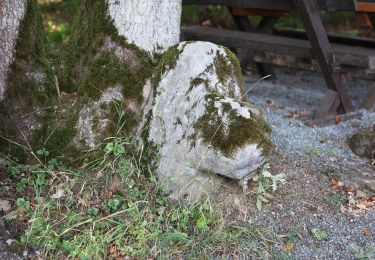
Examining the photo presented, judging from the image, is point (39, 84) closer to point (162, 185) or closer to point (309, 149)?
point (162, 185)

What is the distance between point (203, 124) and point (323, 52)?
264 centimetres

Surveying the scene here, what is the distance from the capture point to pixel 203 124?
3.57 metres

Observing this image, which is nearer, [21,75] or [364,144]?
[21,75]

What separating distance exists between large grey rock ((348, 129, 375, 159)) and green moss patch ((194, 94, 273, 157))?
1554 millimetres

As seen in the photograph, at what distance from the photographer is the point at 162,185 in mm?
3656

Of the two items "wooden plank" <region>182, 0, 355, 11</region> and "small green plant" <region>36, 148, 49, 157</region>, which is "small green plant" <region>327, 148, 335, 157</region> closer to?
"wooden plank" <region>182, 0, 355, 11</region>

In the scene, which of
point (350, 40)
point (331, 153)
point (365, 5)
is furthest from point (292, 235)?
point (350, 40)

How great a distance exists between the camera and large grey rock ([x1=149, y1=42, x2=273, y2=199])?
3418 mm

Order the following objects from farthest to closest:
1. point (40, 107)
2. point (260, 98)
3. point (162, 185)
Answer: point (260, 98) → point (40, 107) → point (162, 185)

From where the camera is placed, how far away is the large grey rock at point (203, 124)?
3418 mm

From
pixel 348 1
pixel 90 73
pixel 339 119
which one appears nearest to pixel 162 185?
pixel 90 73

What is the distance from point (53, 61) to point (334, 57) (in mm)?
3058

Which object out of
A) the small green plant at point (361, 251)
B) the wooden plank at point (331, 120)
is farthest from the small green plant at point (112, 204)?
the wooden plank at point (331, 120)

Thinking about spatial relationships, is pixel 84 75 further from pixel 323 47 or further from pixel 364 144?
pixel 323 47
